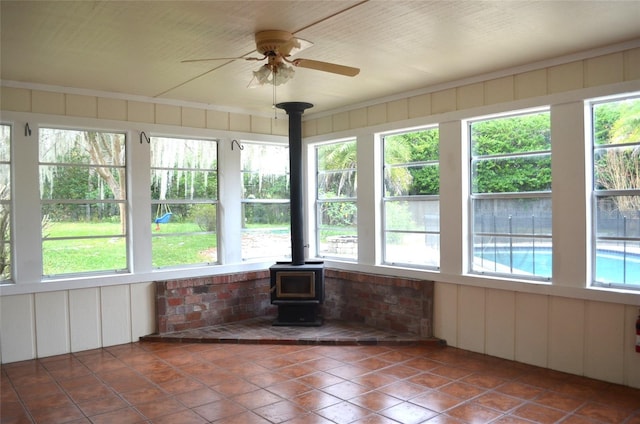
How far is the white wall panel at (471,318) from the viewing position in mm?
4906

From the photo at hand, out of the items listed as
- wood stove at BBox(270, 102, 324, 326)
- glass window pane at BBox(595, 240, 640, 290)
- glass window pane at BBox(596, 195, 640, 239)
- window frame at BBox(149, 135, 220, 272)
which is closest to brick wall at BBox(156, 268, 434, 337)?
window frame at BBox(149, 135, 220, 272)

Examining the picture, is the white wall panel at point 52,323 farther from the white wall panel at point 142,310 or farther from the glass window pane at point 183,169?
the glass window pane at point 183,169

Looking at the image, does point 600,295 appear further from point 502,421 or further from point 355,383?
point 355,383

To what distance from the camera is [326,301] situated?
21.2ft

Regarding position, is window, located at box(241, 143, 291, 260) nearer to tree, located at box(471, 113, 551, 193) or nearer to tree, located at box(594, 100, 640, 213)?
tree, located at box(471, 113, 551, 193)

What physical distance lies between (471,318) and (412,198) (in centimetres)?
148

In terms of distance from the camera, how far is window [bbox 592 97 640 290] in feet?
13.0

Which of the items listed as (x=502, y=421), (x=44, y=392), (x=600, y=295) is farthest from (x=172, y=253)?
(x=600, y=295)

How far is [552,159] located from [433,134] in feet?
4.48

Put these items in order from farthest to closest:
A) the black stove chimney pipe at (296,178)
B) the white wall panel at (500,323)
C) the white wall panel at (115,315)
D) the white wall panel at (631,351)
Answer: the black stove chimney pipe at (296,178) → the white wall panel at (115,315) → the white wall panel at (500,323) → the white wall panel at (631,351)

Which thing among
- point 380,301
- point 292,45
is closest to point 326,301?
point 380,301

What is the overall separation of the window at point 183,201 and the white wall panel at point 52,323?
107 centimetres

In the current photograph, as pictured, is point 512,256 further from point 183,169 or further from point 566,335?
point 183,169

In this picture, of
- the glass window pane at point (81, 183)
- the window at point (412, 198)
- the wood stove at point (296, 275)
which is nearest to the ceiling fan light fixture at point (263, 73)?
the wood stove at point (296, 275)
